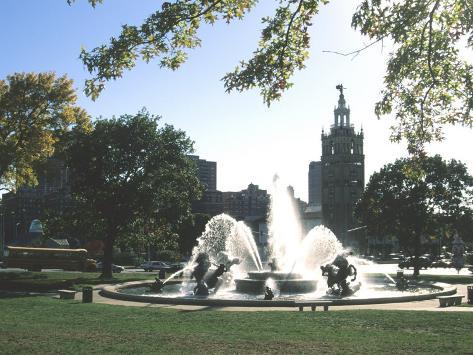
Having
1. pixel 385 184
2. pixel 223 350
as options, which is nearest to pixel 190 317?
pixel 223 350

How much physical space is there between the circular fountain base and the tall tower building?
10277cm

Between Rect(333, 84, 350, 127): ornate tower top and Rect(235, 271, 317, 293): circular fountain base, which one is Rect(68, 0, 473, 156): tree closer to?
Rect(235, 271, 317, 293): circular fountain base

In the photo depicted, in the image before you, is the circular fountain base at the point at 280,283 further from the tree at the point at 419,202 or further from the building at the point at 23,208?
the building at the point at 23,208

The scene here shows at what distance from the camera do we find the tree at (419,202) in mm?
49969

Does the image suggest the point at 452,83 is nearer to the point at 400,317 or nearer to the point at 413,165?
the point at 413,165

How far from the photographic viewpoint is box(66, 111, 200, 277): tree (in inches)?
1662

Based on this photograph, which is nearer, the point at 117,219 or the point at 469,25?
the point at 469,25

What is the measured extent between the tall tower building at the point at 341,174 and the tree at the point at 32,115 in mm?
99261

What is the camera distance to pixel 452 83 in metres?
13.2

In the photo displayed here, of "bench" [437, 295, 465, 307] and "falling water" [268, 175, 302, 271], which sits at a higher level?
"falling water" [268, 175, 302, 271]

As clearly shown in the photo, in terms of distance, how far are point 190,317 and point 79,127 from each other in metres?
25.7

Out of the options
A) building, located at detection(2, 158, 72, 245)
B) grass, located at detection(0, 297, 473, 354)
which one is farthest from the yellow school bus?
grass, located at detection(0, 297, 473, 354)

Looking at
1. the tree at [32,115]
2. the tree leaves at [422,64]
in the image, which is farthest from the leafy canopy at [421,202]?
the tree leaves at [422,64]

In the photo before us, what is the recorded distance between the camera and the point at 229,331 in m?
14.8
